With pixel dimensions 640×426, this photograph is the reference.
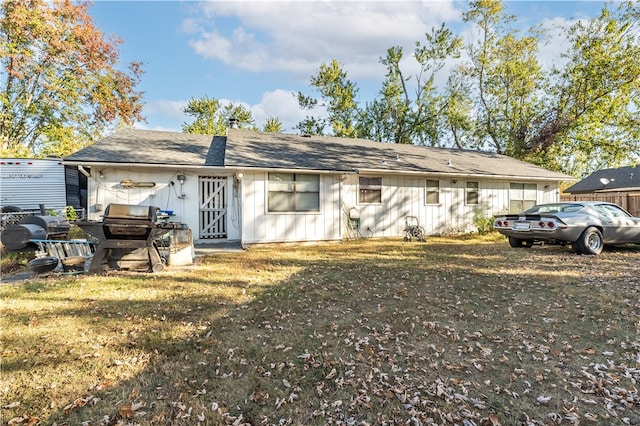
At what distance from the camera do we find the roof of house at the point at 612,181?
20906 mm

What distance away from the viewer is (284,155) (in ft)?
34.9

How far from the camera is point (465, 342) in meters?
3.25

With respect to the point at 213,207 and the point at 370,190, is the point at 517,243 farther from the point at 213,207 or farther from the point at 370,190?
the point at 213,207

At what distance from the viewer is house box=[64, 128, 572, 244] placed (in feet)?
30.6

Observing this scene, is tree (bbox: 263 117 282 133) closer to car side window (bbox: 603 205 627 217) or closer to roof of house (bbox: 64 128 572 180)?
roof of house (bbox: 64 128 572 180)

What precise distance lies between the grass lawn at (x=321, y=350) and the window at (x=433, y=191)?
275 inches

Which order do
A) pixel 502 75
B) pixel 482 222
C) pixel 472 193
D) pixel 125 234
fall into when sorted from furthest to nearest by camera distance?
pixel 502 75
pixel 472 193
pixel 482 222
pixel 125 234

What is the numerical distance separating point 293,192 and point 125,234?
500cm

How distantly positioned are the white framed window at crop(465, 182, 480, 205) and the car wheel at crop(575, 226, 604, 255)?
539 centimetres

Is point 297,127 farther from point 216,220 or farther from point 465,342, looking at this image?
point 465,342

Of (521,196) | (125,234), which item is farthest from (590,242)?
(125,234)

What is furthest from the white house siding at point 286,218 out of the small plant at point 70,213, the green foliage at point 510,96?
the green foliage at point 510,96

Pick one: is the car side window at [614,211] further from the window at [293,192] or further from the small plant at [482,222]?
the window at [293,192]

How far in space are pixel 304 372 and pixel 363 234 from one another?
29.8 feet
